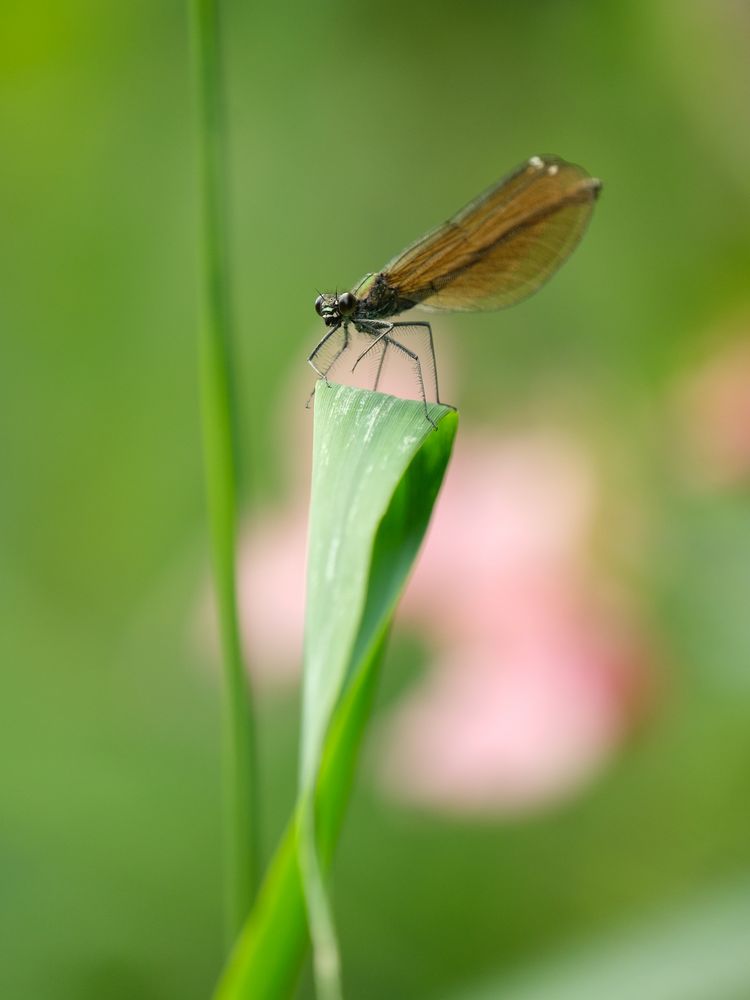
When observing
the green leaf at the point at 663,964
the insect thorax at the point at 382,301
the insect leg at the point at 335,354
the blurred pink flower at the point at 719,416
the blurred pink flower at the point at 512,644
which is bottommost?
the green leaf at the point at 663,964

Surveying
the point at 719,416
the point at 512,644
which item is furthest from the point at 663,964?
the point at 719,416

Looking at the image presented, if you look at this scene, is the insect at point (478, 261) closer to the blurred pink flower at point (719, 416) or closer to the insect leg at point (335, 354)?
the insect leg at point (335, 354)

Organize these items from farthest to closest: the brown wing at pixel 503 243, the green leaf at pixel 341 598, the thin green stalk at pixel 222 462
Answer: the brown wing at pixel 503 243, the thin green stalk at pixel 222 462, the green leaf at pixel 341 598

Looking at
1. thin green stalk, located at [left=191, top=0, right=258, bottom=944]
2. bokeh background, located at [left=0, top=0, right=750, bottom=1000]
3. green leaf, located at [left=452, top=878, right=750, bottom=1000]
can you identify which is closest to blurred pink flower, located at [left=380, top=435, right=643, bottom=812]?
bokeh background, located at [left=0, top=0, right=750, bottom=1000]

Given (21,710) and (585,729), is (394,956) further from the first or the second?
(21,710)

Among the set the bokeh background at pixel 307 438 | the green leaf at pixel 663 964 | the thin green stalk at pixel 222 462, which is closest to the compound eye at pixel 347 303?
the bokeh background at pixel 307 438

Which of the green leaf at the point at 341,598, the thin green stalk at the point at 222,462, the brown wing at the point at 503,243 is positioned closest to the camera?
the green leaf at the point at 341,598
